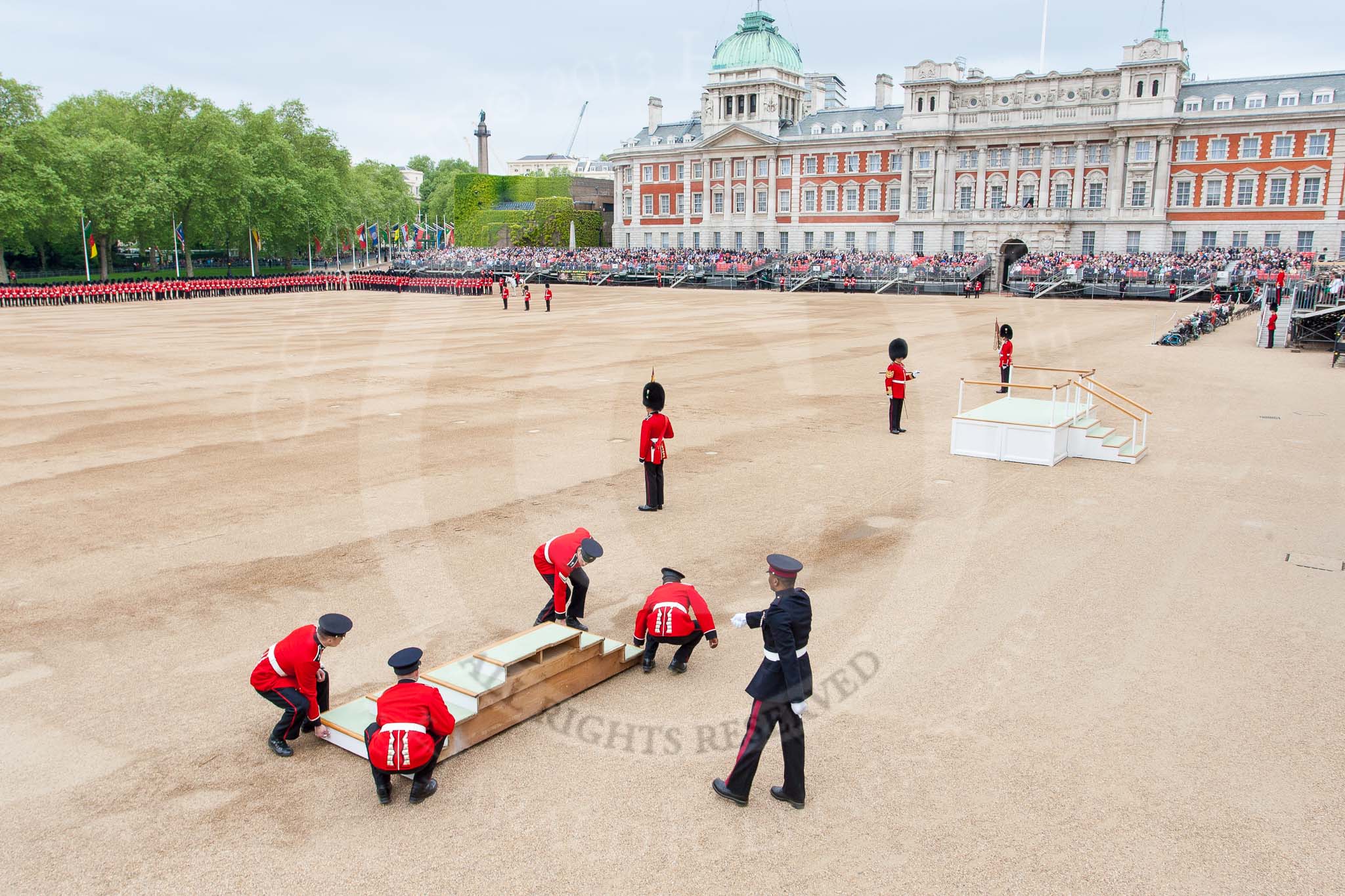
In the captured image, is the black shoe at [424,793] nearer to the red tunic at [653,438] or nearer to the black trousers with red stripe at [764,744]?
the black trousers with red stripe at [764,744]

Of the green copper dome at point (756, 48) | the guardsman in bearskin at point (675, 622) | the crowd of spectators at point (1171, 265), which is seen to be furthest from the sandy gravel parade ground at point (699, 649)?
the green copper dome at point (756, 48)

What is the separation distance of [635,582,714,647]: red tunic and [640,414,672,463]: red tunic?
15.8 ft

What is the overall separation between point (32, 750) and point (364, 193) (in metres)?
115

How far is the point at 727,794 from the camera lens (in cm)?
673

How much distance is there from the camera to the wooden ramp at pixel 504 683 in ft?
24.1

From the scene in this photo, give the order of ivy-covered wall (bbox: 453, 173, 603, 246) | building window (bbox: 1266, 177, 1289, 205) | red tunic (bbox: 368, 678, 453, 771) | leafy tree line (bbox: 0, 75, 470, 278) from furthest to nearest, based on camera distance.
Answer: ivy-covered wall (bbox: 453, 173, 603, 246)
building window (bbox: 1266, 177, 1289, 205)
leafy tree line (bbox: 0, 75, 470, 278)
red tunic (bbox: 368, 678, 453, 771)

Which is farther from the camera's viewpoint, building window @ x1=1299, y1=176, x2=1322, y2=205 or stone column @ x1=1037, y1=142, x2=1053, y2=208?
stone column @ x1=1037, y1=142, x2=1053, y2=208

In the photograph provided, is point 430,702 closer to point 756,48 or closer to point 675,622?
point 675,622

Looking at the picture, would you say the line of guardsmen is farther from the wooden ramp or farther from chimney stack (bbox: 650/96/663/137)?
chimney stack (bbox: 650/96/663/137)

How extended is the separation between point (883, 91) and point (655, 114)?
2563cm

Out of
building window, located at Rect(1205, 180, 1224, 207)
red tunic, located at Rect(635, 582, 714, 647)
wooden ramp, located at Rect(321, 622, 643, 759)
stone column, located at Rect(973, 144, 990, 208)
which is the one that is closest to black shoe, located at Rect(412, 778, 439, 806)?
wooden ramp, located at Rect(321, 622, 643, 759)

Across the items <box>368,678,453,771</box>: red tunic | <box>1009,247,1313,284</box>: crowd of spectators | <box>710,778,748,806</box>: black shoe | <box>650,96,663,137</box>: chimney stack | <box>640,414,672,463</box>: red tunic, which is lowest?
→ <box>710,778,748,806</box>: black shoe

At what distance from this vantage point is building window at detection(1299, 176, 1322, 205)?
69.6 meters

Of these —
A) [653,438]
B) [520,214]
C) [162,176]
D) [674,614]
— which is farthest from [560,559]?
[520,214]
